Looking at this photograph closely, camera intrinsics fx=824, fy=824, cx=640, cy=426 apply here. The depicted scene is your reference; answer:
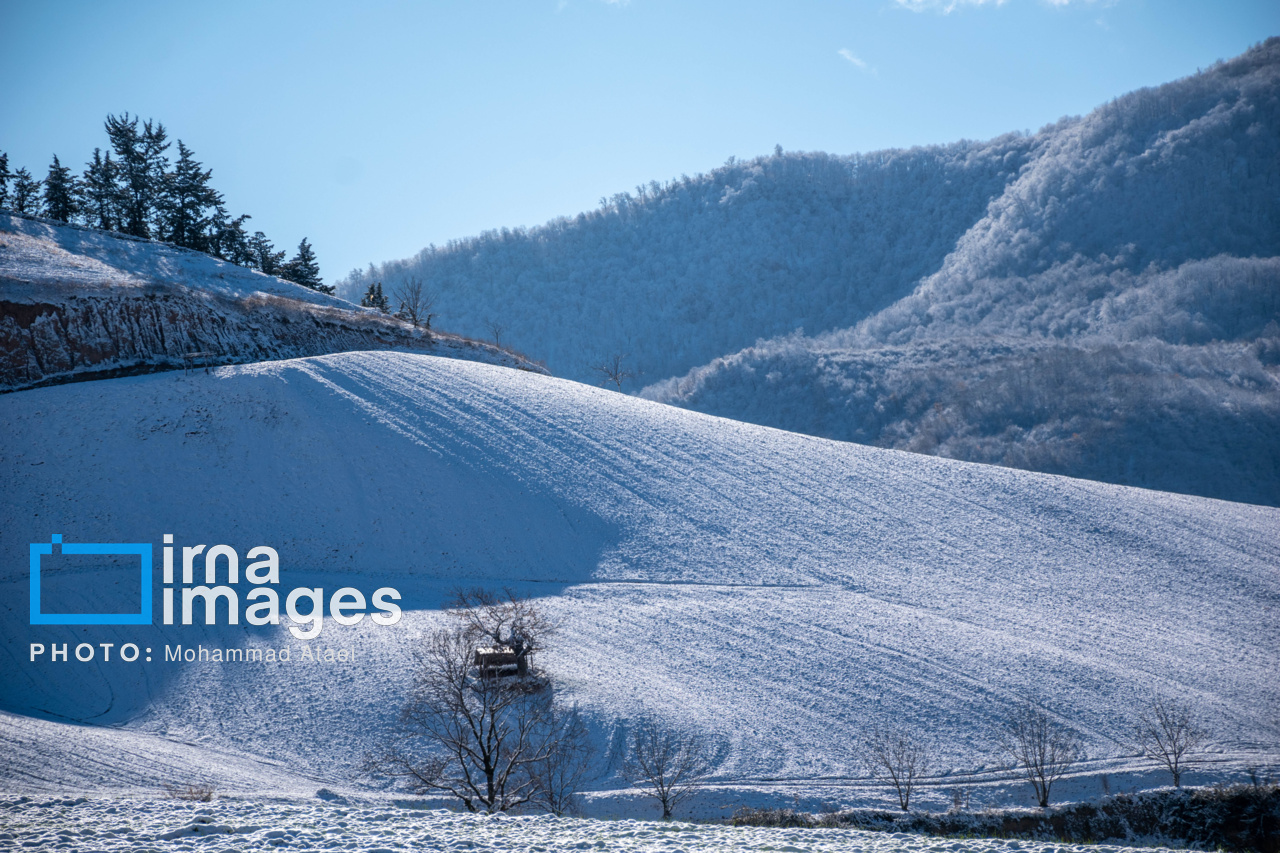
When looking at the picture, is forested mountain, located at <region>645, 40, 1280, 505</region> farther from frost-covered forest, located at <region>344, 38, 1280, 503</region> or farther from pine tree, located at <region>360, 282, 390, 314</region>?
pine tree, located at <region>360, 282, 390, 314</region>

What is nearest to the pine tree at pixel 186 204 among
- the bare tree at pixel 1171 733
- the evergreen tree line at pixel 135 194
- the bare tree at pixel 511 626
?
the evergreen tree line at pixel 135 194

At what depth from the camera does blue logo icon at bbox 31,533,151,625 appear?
2084 cm

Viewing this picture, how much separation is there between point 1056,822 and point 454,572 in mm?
17119

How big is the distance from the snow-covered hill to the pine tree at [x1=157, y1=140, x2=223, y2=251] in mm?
8386

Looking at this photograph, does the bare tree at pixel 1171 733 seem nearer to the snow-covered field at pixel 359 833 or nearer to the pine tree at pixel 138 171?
the snow-covered field at pixel 359 833

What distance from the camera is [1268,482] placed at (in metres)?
54.3

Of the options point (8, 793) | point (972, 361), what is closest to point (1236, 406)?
point (972, 361)

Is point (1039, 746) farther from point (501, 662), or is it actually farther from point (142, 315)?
point (142, 315)

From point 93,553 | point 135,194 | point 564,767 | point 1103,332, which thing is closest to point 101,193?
point 135,194

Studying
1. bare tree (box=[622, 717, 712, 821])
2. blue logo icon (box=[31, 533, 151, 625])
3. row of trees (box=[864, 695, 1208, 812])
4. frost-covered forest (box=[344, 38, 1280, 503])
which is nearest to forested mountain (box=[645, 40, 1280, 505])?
frost-covered forest (box=[344, 38, 1280, 503])

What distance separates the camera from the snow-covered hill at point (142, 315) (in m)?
31.2

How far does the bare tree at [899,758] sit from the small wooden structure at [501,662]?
7.64 meters

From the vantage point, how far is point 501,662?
59.5 ft

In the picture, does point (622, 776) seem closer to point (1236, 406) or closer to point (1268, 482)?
point (1268, 482)
